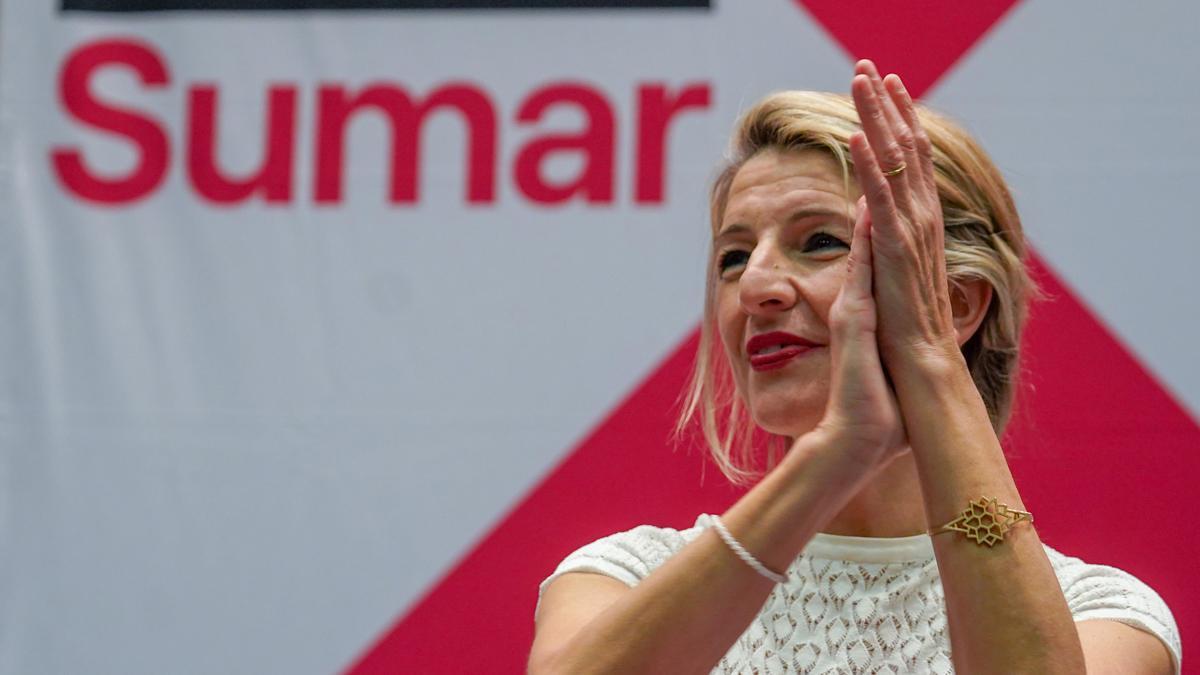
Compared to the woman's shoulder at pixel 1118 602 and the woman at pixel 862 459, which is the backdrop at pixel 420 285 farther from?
the woman's shoulder at pixel 1118 602

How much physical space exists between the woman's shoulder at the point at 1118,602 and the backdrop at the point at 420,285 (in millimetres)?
542

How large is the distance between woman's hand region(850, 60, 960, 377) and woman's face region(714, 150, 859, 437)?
0.37 feet

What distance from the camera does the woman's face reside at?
1501mm

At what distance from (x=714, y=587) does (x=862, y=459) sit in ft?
0.61

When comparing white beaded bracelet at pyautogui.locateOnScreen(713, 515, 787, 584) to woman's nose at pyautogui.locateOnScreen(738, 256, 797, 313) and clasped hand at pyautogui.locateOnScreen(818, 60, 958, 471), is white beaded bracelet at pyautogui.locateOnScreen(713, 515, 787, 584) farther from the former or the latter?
woman's nose at pyautogui.locateOnScreen(738, 256, 797, 313)

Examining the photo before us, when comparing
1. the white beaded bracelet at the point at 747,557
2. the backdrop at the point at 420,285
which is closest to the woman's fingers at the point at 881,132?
the white beaded bracelet at the point at 747,557

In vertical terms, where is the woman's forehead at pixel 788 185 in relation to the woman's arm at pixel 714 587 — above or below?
above

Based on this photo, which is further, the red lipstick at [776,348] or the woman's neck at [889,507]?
the woman's neck at [889,507]

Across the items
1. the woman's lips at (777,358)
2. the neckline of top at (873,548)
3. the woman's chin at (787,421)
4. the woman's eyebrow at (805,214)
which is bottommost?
the neckline of top at (873,548)

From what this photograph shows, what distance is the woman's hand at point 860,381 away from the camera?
135 cm

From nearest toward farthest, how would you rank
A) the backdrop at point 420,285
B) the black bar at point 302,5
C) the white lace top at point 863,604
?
the white lace top at point 863,604 < the backdrop at point 420,285 < the black bar at point 302,5

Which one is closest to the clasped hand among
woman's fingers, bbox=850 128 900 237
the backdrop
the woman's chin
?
woman's fingers, bbox=850 128 900 237

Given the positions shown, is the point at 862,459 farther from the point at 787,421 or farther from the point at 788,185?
the point at 788,185

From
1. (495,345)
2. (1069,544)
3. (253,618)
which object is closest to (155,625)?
(253,618)
